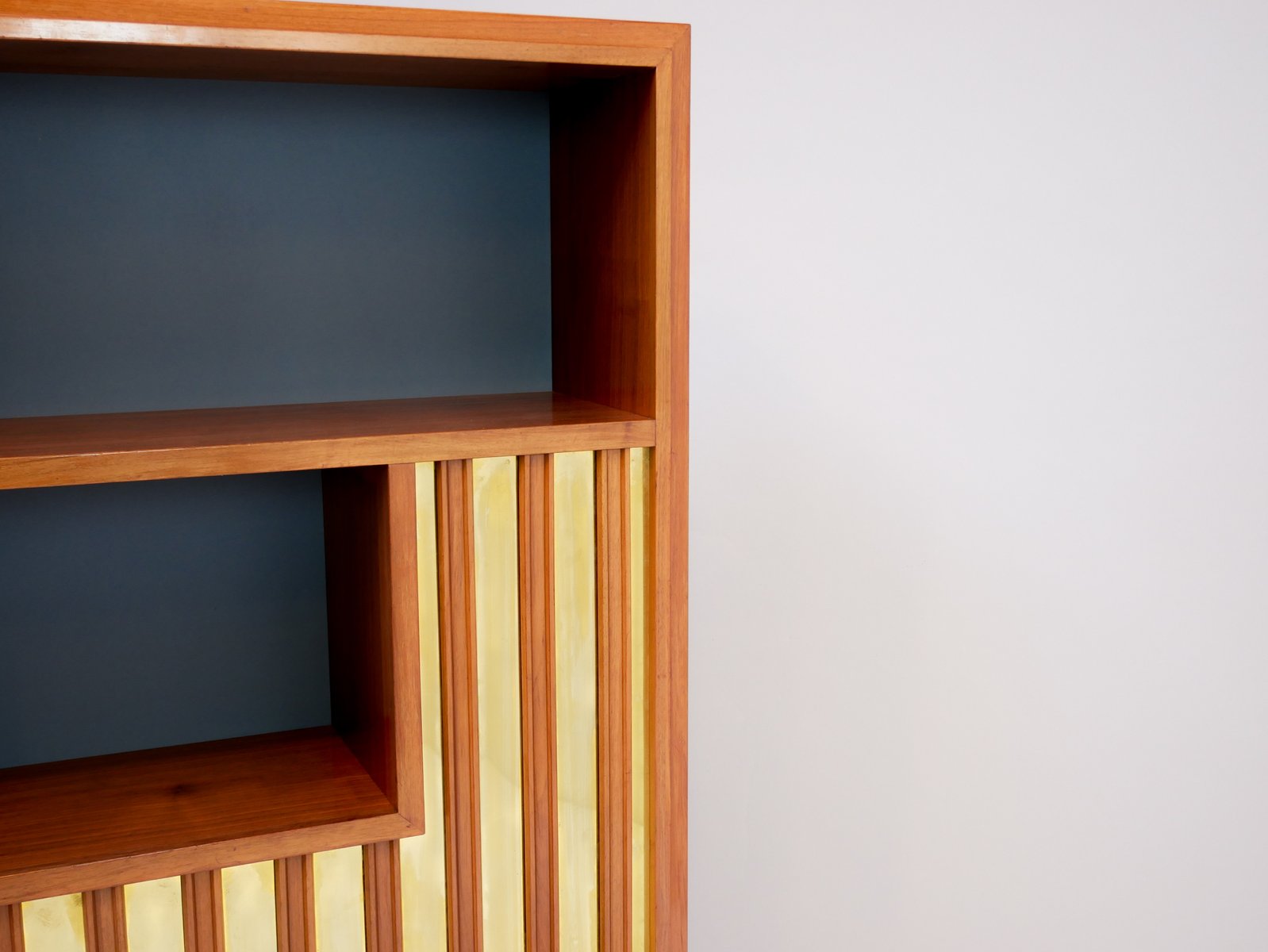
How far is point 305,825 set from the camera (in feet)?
3.95

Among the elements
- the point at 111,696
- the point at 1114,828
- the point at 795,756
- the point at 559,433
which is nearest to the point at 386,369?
the point at 559,433

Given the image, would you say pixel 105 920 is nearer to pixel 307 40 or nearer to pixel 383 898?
pixel 383 898

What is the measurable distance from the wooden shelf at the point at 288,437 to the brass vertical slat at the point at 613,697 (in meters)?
0.06

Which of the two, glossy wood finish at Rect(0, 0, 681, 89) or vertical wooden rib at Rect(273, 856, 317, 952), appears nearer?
glossy wood finish at Rect(0, 0, 681, 89)

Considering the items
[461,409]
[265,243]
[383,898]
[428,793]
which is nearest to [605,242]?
[461,409]

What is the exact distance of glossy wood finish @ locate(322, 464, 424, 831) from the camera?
123 cm

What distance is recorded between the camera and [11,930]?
113cm

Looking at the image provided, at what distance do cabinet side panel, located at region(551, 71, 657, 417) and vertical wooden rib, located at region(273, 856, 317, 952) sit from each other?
1.85 ft

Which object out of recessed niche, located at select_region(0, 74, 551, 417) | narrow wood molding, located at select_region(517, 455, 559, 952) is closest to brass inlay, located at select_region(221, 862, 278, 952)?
narrow wood molding, located at select_region(517, 455, 559, 952)

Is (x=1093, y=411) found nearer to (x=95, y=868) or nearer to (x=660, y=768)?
(x=660, y=768)

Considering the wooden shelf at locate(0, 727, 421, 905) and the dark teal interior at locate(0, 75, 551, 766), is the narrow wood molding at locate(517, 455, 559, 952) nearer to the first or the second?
the wooden shelf at locate(0, 727, 421, 905)

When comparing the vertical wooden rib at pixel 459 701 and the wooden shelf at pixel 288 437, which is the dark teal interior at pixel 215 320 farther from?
the vertical wooden rib at pixel 459 701

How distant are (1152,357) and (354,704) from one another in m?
1.52

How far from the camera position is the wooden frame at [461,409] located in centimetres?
110
